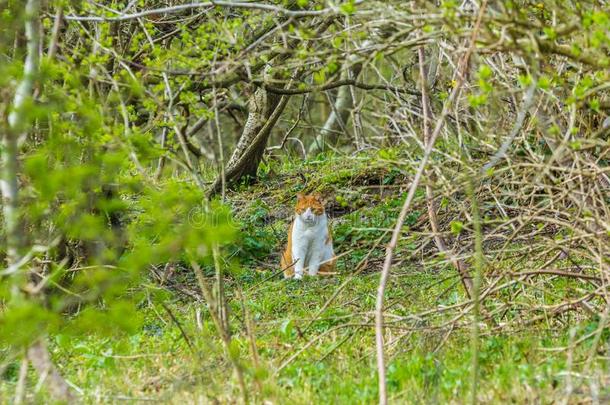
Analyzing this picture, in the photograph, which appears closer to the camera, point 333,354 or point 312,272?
point 333,354

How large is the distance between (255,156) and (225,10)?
10.8ft

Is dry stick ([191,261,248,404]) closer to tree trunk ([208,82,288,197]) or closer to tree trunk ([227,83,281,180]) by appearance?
tree trunk ([208,82,288,197])

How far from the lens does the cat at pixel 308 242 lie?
8359 millimetres

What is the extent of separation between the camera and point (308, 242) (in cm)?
834

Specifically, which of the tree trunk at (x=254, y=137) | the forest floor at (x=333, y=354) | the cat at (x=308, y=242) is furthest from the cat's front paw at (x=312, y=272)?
the tree trunk at (x=254, y=137)

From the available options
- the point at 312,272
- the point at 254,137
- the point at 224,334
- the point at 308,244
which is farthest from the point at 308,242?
the point at 224,334

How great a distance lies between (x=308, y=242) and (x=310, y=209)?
304mm

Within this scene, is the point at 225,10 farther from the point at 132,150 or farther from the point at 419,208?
the point at 132,150

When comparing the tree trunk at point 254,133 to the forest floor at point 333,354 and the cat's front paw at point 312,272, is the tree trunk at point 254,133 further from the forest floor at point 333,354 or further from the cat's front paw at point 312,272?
the forest floor at point 333,354

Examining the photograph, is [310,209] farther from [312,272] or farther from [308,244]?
[312,272]

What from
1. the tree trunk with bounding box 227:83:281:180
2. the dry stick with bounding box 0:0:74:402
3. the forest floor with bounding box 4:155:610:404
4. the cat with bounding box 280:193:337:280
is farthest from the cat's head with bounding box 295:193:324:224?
the dry stick with bounding box 0:0:74:402

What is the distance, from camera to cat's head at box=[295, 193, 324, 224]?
8377mm

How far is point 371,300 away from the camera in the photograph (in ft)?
21.0

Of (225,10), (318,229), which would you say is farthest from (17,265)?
(318,229)
